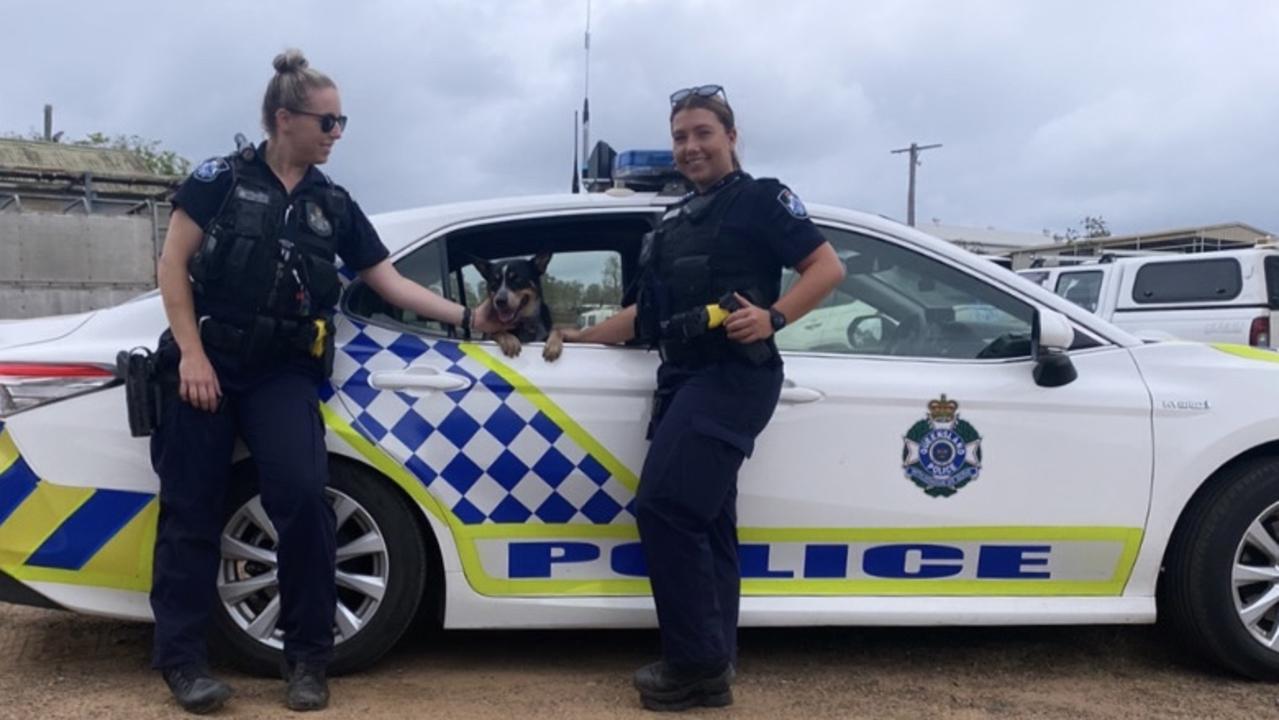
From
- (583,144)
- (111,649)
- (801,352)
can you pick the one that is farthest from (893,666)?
(111,649)

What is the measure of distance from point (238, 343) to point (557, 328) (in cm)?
96

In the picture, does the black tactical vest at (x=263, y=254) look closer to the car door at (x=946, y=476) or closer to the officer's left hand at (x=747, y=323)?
the officer's left hand at (x=747, y=323)

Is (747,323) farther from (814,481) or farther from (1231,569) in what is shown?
(1231,569)

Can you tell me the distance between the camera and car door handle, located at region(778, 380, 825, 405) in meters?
3.14

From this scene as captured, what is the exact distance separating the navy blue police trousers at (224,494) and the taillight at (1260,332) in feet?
29.4

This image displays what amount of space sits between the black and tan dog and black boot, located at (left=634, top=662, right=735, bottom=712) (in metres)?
1.00

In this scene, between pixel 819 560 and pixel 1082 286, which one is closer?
pixel 819 560

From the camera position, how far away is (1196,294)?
10016 millimetres

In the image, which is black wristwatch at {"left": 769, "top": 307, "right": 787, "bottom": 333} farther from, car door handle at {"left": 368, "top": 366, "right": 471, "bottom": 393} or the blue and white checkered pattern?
car door handle at {"left": 368, "top": 366, "right": 471, "bottom": 393}

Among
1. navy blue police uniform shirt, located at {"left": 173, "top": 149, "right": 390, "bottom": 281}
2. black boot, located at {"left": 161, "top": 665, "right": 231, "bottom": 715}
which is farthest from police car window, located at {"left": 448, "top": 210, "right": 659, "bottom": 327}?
black boot, located at {"left": 161, "top": 665, "right": 231, "bottom": 715}

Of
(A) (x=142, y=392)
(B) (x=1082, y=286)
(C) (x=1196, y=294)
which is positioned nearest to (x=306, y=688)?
(A) (x=142, y=392)

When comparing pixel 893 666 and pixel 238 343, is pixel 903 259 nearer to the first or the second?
pixel 893 666

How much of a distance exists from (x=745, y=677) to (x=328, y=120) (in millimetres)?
2113

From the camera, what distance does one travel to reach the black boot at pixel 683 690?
3.00 m
